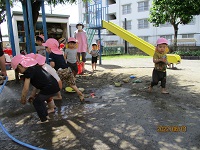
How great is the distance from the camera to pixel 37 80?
10.5ft

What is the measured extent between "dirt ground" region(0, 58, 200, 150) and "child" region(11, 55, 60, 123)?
38cm

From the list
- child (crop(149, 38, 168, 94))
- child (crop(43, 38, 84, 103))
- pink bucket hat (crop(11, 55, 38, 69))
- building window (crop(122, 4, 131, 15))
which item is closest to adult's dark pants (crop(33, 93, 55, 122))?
pink bucket hat (crop(11, 55, 38, 69))

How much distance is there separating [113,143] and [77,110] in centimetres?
156

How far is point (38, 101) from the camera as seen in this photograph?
3.33 metres

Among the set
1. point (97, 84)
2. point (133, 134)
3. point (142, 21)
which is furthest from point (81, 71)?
point (142, 21)

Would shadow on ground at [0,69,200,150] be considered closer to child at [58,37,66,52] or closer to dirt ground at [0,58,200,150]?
dirt ground at [0,58,200,150]

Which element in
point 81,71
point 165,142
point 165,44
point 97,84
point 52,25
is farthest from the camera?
point 52,25

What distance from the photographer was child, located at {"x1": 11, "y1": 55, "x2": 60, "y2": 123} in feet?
9.87

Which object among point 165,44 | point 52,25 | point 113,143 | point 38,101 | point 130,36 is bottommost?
point 113,143

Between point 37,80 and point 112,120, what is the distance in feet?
4.67

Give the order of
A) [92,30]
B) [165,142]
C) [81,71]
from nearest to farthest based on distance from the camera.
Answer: [165,142] → [81,71] → [92,30]

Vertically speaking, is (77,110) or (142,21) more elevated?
(142,21)

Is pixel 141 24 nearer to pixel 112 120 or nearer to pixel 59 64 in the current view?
pixel 59 64

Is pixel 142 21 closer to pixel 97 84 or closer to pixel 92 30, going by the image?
pixel 92 30
